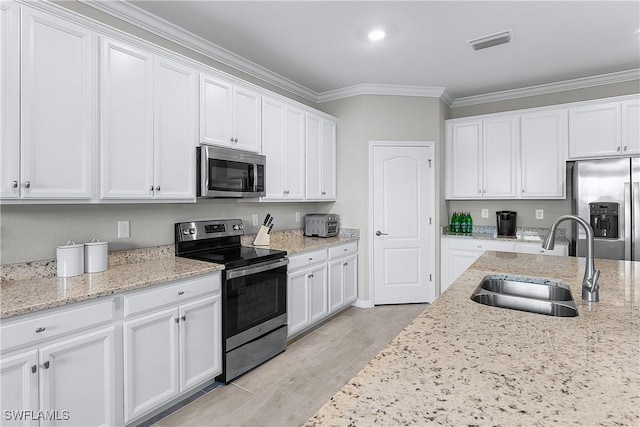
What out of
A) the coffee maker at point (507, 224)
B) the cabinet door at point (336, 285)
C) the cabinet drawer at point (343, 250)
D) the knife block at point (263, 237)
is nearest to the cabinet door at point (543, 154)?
the coffee maker at point (507, 224)

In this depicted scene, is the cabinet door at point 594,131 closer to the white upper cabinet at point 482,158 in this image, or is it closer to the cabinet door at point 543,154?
the cabinet door at point 543,154

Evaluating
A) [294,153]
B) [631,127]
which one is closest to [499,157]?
[631,127]

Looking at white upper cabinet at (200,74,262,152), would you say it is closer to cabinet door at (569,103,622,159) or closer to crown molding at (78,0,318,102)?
crown molding at (78,0,318,102)

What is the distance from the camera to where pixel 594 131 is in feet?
12.2

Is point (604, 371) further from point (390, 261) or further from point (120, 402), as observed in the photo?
point (390, 261)

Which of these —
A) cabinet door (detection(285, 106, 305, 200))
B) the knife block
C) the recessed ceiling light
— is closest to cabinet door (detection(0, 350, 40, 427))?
the knife block

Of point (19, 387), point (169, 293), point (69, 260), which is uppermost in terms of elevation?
point (69, 260)

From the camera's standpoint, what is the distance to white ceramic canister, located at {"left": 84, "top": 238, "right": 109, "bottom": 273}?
2104 millimetres

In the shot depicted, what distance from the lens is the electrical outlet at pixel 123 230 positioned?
8.07 ft

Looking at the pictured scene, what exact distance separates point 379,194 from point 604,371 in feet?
11.5

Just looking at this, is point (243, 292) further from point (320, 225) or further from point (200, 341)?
point (320, 225)

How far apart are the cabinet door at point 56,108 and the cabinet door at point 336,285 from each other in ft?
8.07

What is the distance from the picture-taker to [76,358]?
1674 mm

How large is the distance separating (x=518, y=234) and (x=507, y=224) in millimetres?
197
